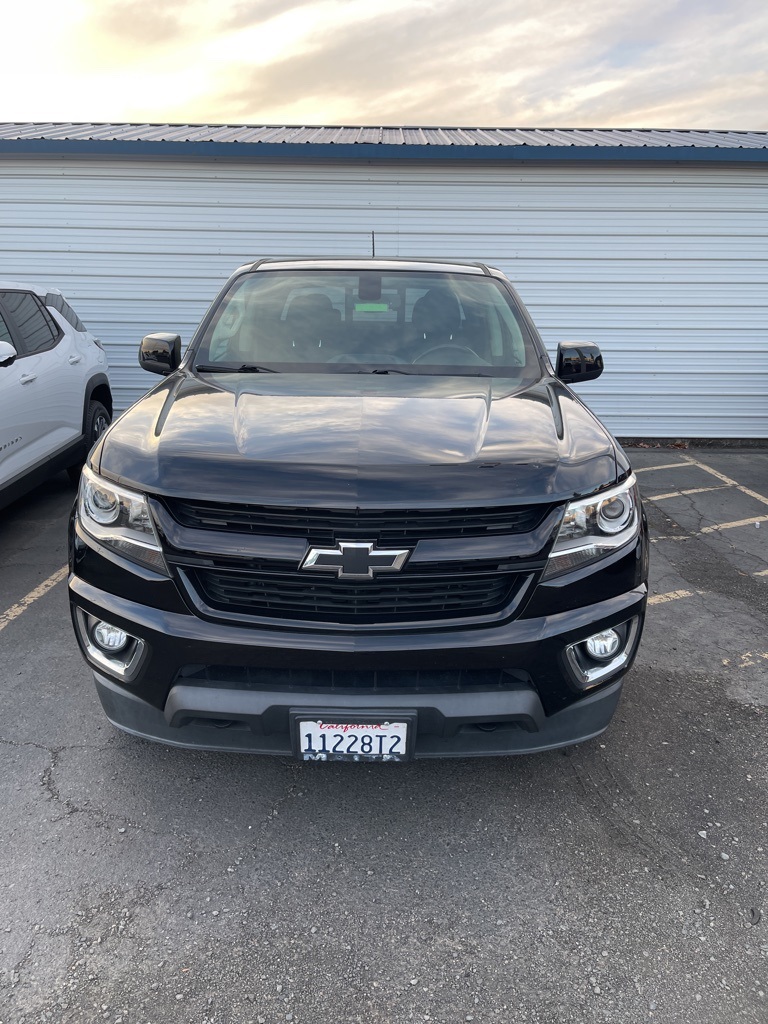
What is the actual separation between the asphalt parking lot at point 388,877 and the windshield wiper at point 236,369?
1550mm

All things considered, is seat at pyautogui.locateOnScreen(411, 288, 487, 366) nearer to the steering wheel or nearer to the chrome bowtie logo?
the steering wheel

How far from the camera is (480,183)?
25.1 feet

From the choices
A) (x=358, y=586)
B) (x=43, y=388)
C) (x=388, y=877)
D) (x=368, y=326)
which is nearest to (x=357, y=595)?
(x=358, y=586)

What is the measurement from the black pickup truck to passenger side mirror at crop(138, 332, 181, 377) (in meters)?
1.31

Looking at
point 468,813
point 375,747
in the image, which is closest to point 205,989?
point 375,747

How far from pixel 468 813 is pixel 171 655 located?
1.20 m

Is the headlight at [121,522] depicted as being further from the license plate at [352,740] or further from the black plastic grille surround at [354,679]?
the license plate at [352,740]

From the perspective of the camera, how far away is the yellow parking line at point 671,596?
4191 millimetres

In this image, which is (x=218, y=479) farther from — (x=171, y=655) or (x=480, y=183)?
(x=480, y=183)

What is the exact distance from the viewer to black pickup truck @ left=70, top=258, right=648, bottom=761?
6.59 feet

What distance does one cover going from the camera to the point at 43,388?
5094 millimetres

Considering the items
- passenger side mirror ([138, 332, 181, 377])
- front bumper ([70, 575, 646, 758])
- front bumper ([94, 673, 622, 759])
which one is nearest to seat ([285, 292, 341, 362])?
passenger side mirror ([138, 332, 181, 377])

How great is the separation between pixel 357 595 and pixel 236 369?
4.89 ft

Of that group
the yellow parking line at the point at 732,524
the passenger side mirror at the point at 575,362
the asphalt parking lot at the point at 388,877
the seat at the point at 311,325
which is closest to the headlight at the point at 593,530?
the asphalt parking lot at the point at 388,877
